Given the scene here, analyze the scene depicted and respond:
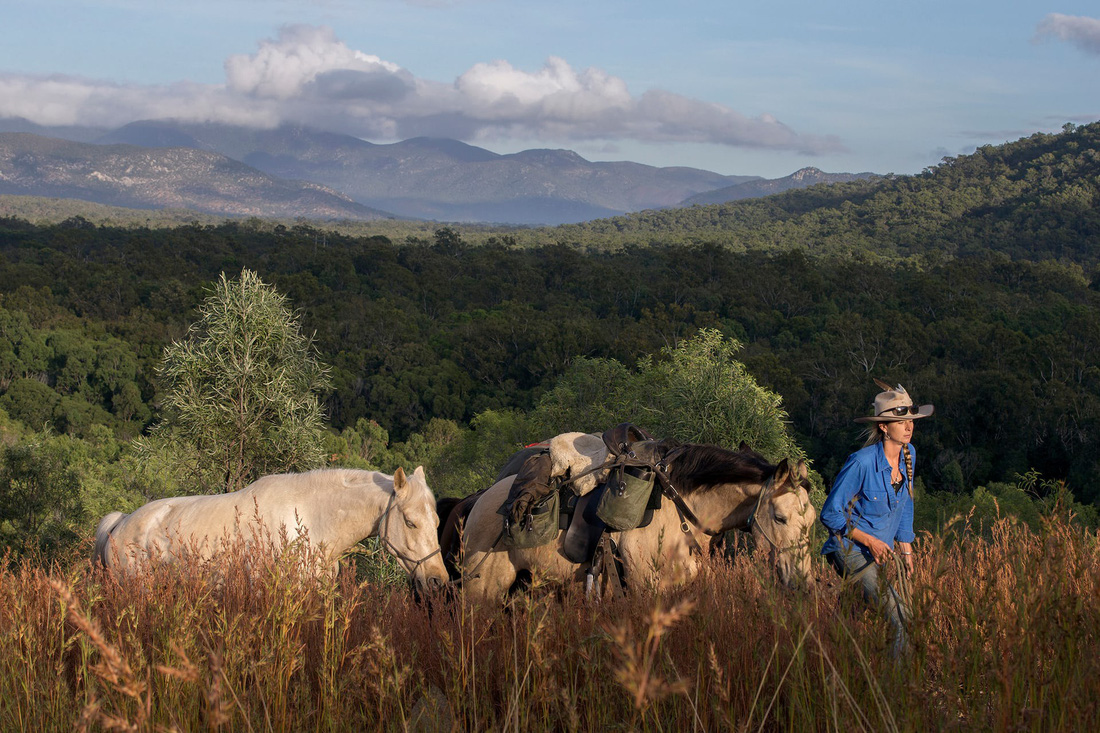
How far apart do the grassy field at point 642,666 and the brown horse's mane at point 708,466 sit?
186 cm

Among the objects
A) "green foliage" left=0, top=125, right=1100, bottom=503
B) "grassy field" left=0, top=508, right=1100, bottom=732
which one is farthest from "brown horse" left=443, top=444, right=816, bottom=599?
"green foliage" left=0, top=125, right=1100, bottom=503

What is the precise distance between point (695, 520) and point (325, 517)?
7.19ft

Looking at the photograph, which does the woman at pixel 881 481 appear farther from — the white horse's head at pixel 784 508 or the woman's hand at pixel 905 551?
the white horse's head at pixel 784 508

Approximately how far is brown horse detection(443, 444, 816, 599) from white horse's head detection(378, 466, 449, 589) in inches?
8.7

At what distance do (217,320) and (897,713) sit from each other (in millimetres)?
12465

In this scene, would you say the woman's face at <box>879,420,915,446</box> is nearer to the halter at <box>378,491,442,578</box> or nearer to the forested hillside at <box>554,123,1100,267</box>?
the halter at <box>378,491,442,578</box>

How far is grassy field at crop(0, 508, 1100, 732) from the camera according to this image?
2.14m

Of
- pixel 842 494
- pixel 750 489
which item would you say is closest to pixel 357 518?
pixel 750 489

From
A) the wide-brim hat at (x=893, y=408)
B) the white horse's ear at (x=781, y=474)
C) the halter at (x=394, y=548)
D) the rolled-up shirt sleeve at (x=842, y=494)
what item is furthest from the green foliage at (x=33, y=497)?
the wide-brim hat at (x=893, y=408)

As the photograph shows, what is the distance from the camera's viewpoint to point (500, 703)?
9.26 feet

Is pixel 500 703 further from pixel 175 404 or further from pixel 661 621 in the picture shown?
pixel 175 404

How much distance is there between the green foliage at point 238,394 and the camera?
1304 cm

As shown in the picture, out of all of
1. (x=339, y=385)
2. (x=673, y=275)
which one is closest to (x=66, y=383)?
(x=339, y=385)

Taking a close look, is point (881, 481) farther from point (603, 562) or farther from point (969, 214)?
point (969, 214)
